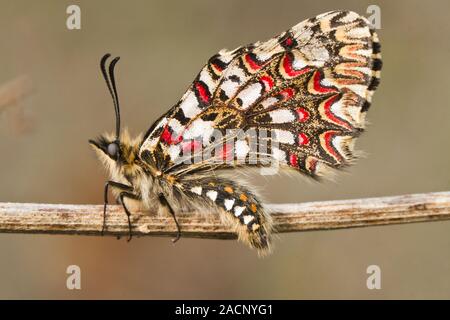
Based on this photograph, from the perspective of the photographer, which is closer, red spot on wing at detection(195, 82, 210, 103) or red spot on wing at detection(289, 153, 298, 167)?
red spot on wing at detection(195, 82, 210, 103)

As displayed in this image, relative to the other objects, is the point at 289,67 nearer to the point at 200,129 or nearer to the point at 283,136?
the point at 283,136

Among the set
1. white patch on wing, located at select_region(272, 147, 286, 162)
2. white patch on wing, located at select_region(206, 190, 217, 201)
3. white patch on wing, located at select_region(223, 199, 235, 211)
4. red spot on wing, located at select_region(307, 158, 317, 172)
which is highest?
white patch on wing, located at select_region(272, 147, 286, 162)

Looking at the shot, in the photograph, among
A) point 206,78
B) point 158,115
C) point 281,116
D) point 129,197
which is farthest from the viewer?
point 158,115

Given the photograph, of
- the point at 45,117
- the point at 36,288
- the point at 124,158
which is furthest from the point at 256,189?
the point at 45,117

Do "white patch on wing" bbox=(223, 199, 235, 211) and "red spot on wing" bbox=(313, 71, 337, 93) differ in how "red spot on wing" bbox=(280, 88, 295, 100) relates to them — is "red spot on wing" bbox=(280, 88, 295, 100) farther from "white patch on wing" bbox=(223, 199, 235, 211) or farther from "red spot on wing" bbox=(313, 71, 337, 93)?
"white patch on wing" bbox=(223, 199, 235, 211)

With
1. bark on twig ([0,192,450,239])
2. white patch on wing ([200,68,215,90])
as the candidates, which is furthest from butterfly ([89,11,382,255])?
bark on twig ([0,192,450,239])

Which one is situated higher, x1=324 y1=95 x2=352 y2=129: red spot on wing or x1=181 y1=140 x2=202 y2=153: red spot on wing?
x1=324 y1=95 x2=352 y2=129: red spot on wing

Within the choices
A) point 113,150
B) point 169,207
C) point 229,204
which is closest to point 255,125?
point 229,204

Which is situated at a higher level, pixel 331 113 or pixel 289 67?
pixel 289 67
